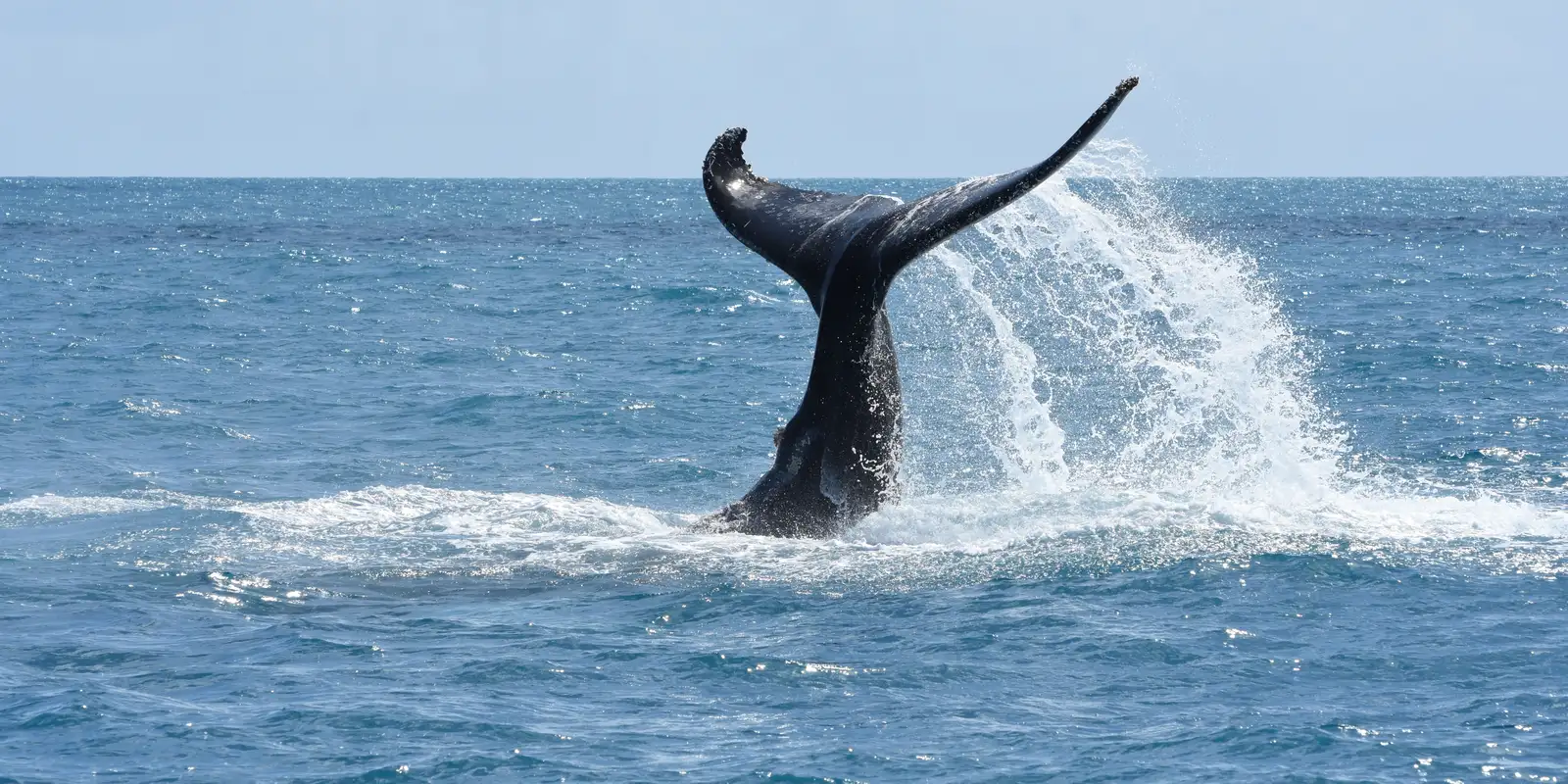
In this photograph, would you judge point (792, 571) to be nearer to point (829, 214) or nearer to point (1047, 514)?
point (829, 214)

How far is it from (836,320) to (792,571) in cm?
142

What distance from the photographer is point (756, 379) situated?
22.4 metres

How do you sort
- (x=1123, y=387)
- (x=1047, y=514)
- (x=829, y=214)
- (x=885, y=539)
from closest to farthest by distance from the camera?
(x=829, y=214)
(x=885, y=539)
(x=1047, y=514)
(x=1123, y=387)

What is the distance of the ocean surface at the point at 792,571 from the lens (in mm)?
7312

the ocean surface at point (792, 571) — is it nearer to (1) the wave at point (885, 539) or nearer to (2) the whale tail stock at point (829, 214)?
(1) the wave at point (885, 539)

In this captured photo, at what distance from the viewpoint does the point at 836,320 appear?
986 cm

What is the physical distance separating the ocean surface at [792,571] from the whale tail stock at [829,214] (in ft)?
4.14

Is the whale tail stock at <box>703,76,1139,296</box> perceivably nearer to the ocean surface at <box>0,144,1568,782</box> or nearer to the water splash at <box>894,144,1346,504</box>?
the water splash at <box>894,144,1346,504</box>

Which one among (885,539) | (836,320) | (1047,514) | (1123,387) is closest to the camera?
(836,320)

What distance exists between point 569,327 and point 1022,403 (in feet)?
42.7

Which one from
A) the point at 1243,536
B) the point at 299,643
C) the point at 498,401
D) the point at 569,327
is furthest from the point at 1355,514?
the point at 569,327

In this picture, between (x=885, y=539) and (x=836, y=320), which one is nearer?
(x=836, y=320)

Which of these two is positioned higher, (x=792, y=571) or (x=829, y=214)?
(x=829, y=214)

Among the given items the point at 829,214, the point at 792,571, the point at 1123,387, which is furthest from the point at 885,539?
the point at 1123,387
